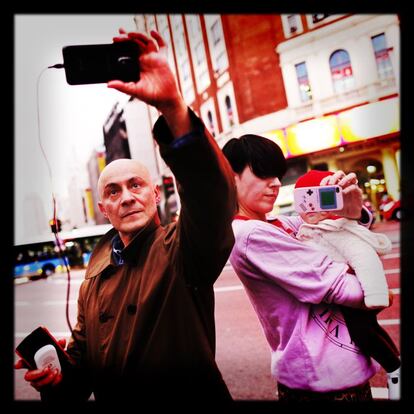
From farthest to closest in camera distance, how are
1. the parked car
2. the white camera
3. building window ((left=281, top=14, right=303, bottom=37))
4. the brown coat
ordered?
building window ((left=281, top=14, right=303, bottom=37)) < the parked car < the white camera < the brown coat

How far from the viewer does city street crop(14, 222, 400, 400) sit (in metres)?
1.46

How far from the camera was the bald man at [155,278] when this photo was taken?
93cm

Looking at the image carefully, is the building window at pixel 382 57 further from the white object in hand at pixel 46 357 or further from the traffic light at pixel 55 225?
the white object in hand at pixel 46 357

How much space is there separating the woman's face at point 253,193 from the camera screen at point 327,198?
18 centimetres

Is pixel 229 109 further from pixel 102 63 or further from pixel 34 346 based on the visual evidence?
pixel 34 346

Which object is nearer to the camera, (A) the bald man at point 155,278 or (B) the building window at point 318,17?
(A) the bald man at point 155,278

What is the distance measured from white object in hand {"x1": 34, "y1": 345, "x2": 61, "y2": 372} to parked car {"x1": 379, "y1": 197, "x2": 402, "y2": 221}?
1.35 m

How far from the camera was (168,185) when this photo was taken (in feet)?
4.46

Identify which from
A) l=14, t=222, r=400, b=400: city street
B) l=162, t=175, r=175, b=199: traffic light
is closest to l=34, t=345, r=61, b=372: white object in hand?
l=14, t=222, r=400, b=400: city street

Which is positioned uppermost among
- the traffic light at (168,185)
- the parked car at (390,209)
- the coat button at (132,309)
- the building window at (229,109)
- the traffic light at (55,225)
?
the building window at (229,109)

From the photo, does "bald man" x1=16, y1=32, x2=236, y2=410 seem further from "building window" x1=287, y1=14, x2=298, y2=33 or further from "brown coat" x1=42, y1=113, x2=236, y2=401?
"building window" x1=287, y1=14, x2=298, y2=33

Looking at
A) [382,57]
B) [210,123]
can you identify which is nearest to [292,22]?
[382,57]

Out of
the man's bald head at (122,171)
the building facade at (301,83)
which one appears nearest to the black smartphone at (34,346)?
the man's bald head at (122,171)

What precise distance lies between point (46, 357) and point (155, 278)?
0.54 meters
